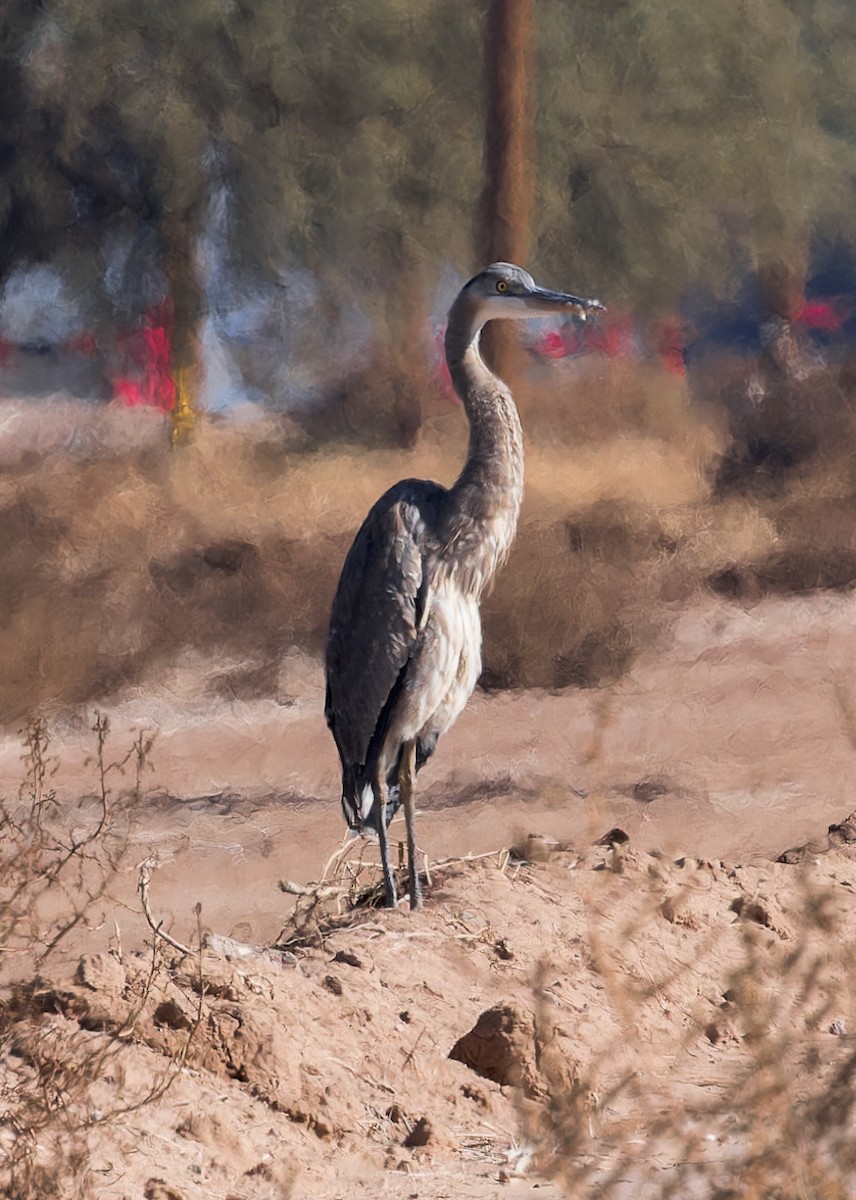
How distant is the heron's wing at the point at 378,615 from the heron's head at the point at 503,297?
89 cm

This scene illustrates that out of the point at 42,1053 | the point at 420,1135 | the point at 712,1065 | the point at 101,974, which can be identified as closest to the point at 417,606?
the point at 712,1065

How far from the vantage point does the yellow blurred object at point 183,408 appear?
712 inches

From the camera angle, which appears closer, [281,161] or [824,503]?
[824,503]

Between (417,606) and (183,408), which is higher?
(183,408)

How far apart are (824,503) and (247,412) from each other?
6.29 metres

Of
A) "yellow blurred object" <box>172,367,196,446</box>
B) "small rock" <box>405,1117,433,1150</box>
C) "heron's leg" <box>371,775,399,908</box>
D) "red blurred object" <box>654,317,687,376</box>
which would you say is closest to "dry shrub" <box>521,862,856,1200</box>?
"small rock" <box>405,1117,433,1150</box>

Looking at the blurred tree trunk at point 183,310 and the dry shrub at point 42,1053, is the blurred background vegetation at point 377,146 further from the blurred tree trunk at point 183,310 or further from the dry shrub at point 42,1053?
the dry shrub at point 42,1053

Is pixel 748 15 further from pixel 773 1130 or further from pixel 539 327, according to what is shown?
pixel 773 1130

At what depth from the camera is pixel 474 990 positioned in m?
6.17

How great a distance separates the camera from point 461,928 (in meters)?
6.58

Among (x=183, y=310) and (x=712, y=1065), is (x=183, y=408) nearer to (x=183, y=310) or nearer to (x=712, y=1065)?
(x=183, y=310)

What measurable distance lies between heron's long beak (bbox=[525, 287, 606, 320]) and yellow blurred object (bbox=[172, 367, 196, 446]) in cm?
1030

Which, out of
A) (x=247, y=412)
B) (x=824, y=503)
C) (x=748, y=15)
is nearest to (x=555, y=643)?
(x=824, y=503)

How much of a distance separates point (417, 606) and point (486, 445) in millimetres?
867
